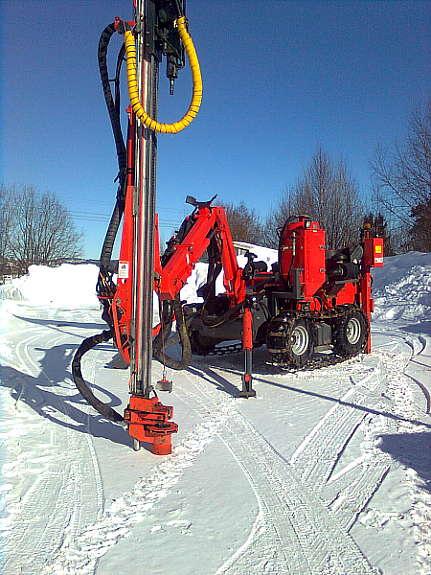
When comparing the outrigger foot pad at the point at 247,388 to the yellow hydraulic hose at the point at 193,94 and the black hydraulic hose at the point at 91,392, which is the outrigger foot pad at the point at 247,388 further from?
the yellow hydraulic hose at the point at 193,94

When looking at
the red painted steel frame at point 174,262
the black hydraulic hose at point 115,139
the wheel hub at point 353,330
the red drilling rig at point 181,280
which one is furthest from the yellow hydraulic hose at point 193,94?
the wheel hub at point 353,330

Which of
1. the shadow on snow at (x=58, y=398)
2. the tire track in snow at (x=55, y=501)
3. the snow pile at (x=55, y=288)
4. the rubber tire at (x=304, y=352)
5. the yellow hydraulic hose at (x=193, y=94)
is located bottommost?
the tire track in snow at (x=55, y=501)

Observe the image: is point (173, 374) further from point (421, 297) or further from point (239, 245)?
point (239, 245)

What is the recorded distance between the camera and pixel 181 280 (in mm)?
8156

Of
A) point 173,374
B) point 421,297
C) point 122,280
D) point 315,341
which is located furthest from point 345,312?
point 421,297

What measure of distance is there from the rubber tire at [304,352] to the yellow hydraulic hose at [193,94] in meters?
4.80

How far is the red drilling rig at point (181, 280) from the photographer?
5.08 m

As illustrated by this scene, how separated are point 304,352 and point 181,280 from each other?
2718mm

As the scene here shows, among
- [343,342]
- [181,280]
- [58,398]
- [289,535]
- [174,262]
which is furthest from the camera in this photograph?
[343,342]

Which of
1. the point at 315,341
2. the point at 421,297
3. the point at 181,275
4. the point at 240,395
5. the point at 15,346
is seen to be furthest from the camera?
the point at 421,297

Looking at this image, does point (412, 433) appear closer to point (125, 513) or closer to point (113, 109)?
point (125, 513)

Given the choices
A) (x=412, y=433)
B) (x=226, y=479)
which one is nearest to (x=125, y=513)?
(x=226, y=479)

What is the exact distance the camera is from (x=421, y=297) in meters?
18.1

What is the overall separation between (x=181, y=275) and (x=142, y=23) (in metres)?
3.90
